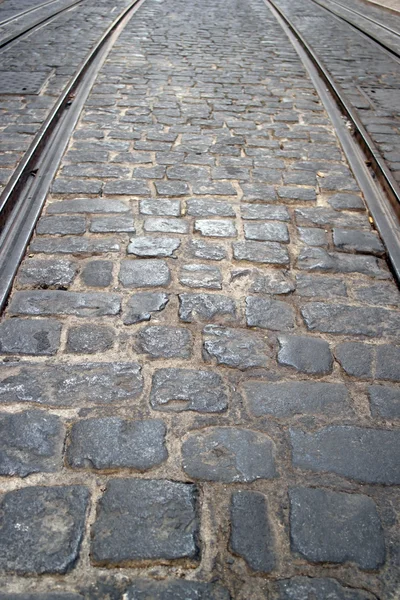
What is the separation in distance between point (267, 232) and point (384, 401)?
1653 mm

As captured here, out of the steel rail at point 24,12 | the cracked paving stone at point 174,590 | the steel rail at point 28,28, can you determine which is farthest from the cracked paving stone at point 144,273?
the steel rail at point 24,12

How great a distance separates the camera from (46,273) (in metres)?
3.15

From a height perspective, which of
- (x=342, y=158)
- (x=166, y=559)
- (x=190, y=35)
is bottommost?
(x=166, y=559)

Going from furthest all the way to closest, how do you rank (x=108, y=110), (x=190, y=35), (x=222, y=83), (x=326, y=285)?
1. (x=190, y=35)
2. (x=222, y=83)
3. (x=108, y=110)
4. (x=326, y=285)

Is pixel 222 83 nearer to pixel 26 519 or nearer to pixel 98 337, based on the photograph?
pixel 98 337

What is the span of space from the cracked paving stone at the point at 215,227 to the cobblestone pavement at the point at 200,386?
0.02m

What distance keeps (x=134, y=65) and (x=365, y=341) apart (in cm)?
613

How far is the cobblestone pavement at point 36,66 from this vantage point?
4934 mm

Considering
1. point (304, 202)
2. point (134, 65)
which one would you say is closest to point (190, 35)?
point (134, 65)

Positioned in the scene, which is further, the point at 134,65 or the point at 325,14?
the point at 325,14

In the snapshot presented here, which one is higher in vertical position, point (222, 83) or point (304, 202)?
point (222, 83)

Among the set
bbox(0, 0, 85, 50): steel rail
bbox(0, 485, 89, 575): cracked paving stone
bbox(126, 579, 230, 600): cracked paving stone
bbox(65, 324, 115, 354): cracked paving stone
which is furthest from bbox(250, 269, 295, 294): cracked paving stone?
bbox(0, 0, 85, 50): steel rail

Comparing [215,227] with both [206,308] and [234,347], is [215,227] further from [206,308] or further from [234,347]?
[234,347]

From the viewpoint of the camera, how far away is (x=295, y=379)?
2.47 m
